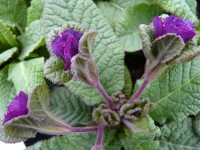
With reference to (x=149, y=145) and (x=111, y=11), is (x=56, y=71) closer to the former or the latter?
(x=149, y=145)

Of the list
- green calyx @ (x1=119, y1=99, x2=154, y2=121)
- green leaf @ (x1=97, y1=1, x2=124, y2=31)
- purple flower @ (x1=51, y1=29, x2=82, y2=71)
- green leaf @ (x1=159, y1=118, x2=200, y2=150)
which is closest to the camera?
purple flower @ (x1=51, y1=29, x2=82, y2=71)

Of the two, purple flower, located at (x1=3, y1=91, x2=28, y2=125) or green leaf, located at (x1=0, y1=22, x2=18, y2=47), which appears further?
green leaf, located at (x1=0, y1=22, x2=18, y2=47)

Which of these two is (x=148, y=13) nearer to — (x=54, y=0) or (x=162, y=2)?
(x=162, y=2)

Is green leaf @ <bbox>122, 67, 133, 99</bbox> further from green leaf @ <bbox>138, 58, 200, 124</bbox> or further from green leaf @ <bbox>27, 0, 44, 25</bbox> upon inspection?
green leaf @ <bbox>27, 0, 44, 25</bbox>

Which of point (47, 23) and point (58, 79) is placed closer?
point (58, 79)

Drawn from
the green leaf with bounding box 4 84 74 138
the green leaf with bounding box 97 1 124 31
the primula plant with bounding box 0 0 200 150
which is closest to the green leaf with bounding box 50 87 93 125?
the primula plant with bounding box 0 0 200 150

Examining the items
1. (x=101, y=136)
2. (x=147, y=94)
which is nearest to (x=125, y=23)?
(x=147, y=94)

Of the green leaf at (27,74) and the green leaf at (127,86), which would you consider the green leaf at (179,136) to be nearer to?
the green leaf at (127,86)
